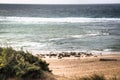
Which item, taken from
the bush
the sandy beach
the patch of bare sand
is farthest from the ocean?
the bush

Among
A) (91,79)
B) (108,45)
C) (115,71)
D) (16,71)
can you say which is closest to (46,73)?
(16,71)

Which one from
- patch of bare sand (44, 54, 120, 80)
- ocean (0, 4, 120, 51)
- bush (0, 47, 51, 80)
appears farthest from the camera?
ocean (0, 4, 120, 51)

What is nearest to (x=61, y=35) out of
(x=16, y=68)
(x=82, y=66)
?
(x=82, y=66)

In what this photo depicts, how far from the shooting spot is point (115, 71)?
15281 millimetres

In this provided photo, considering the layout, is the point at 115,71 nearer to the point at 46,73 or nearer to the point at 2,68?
the point at 46,73

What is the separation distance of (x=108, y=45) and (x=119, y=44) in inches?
42.5

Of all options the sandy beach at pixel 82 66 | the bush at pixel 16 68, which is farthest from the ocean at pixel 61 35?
the bush at pixel 16 68

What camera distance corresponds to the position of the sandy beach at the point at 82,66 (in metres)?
15.1

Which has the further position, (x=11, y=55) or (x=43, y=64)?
(x=43, y=64)

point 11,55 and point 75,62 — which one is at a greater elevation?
point 11,55

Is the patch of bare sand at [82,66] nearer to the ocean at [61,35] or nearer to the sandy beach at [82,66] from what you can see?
the sandy beach at [82,66]

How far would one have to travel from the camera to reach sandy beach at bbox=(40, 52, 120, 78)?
15125mm

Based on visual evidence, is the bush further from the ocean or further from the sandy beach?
the ocean

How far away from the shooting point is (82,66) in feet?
55.8
